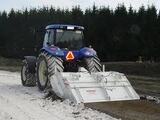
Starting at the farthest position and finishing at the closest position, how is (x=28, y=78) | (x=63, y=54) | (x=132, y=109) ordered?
(x=28, y=78), (x=63, y=54), (x=132, y=109)

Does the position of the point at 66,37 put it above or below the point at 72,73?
above

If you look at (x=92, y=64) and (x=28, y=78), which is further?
(x=28, y=78)

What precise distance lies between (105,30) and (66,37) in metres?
40.4

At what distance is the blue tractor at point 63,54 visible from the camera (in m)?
13.0

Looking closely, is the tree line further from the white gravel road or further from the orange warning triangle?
the white gravel road

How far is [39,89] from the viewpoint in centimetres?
1381

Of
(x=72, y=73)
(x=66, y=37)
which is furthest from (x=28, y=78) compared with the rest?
(x=72, y=73)

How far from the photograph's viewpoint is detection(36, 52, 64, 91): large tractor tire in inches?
504

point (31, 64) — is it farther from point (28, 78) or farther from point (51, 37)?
point (51, 37)

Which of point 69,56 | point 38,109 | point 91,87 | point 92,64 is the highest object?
point 69,56

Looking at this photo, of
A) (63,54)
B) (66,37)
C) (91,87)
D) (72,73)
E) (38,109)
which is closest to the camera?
(38,109)

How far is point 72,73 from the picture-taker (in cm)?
1191

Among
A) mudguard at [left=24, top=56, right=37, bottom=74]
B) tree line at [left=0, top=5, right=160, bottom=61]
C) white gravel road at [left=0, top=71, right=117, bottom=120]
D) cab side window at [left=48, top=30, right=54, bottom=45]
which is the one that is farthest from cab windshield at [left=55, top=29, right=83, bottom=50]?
tree line at [left=0, top=5, right=160, bottom=61]

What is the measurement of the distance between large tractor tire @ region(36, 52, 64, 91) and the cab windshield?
73 centimetres
